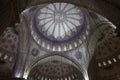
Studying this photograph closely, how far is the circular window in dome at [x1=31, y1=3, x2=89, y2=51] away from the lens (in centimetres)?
2570

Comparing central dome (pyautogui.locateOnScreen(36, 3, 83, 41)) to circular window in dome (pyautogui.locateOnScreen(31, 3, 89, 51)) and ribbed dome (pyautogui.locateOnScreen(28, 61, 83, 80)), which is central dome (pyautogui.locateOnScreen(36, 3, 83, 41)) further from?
ribbed dome (pyautogui.locateOnScreen(28, 61, 83, 80))

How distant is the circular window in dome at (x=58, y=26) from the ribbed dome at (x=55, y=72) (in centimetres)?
341

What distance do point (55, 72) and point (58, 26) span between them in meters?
7.32

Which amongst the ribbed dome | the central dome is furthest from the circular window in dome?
the ribbed dome

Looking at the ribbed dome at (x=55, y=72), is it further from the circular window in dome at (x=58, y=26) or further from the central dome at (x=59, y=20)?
the central dome at (x=59, y=20)

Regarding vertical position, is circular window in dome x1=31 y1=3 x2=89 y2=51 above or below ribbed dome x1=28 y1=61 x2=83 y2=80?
above

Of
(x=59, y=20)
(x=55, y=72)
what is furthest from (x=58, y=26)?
(x=55, y=72)

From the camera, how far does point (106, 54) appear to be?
24.6 meters

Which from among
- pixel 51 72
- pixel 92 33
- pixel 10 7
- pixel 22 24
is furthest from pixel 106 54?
→ pixel 10 7

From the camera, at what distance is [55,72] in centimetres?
2856

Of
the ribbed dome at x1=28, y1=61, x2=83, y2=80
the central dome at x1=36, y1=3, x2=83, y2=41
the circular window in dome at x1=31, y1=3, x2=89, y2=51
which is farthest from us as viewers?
the ribbed dome at x1=28, y1=61, x2=83, y2=80

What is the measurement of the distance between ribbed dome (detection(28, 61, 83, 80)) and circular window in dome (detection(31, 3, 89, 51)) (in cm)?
341

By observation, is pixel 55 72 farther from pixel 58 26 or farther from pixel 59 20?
pixel 59 20

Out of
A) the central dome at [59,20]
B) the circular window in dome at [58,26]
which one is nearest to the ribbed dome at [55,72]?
the circular window in dome at [58,26]
